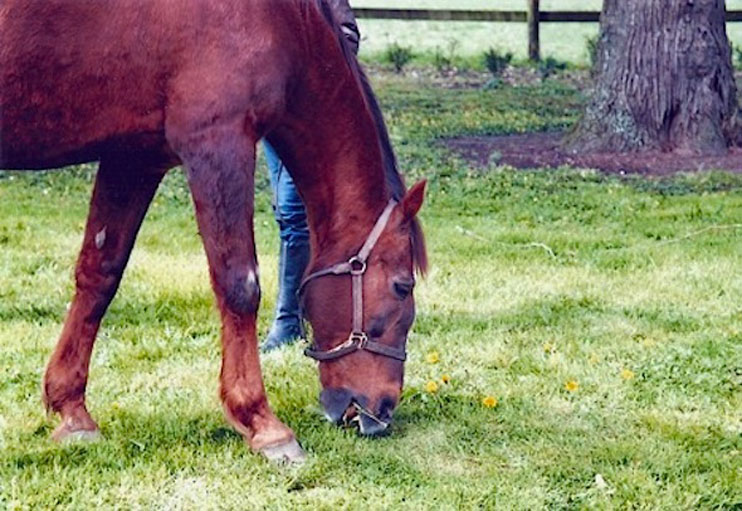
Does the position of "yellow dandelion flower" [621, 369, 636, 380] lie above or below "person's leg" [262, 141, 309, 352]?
below

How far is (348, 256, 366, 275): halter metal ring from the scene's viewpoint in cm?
409

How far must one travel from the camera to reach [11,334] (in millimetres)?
5480

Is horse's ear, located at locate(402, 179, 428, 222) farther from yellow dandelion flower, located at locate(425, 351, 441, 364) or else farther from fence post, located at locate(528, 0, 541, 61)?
fence post, located at locate(528, 0, 541, 61)

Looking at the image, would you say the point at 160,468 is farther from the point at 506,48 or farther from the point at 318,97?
the point at 506,48

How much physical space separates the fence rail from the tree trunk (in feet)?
24.8

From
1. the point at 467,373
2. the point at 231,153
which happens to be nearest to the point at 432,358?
the point at 467,373

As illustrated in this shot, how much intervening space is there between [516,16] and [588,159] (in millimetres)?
8520

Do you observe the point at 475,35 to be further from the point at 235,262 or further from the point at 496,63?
the point at 235,262

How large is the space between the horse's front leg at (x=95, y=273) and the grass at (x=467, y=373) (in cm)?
12

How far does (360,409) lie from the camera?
4.13m

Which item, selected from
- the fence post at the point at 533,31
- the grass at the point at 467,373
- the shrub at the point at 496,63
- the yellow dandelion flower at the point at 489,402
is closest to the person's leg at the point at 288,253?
the grass at the point at 467,373

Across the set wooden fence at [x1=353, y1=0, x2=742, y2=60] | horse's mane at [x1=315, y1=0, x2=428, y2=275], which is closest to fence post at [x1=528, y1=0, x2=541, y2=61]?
wooden fence at [x1=353, y1=0, x2=742, y2=60]

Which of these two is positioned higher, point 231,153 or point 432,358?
point 231,153

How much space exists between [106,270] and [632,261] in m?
3.69
